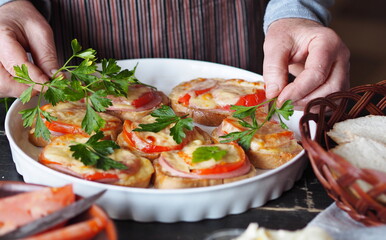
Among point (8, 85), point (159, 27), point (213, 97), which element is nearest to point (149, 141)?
point (213, 97)

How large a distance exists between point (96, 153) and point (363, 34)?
253 inches

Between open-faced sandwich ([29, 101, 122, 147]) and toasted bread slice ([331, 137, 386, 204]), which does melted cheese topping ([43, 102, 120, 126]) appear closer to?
open-faced sandwich ([29, 101, 122, 147])

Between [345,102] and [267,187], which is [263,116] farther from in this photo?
[267,187]

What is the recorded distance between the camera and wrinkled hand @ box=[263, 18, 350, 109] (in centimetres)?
238

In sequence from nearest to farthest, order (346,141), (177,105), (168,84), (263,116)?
(346,141)
(263,116)
(177,105)
(168,84)

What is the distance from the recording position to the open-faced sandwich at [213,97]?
8.74 feet


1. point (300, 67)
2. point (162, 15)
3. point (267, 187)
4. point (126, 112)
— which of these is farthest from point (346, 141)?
point (162, 15)

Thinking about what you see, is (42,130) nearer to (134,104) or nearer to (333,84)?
(134,104)

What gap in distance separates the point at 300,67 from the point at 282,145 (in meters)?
0.79

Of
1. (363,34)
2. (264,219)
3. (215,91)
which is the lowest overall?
(363,34)

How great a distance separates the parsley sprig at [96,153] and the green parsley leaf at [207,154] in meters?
0.28

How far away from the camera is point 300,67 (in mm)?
2914

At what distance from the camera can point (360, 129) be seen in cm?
220

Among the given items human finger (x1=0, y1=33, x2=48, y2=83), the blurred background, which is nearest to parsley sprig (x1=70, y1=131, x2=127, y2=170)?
human finger (x1=0, y1=33, x2=48, y2=83)
